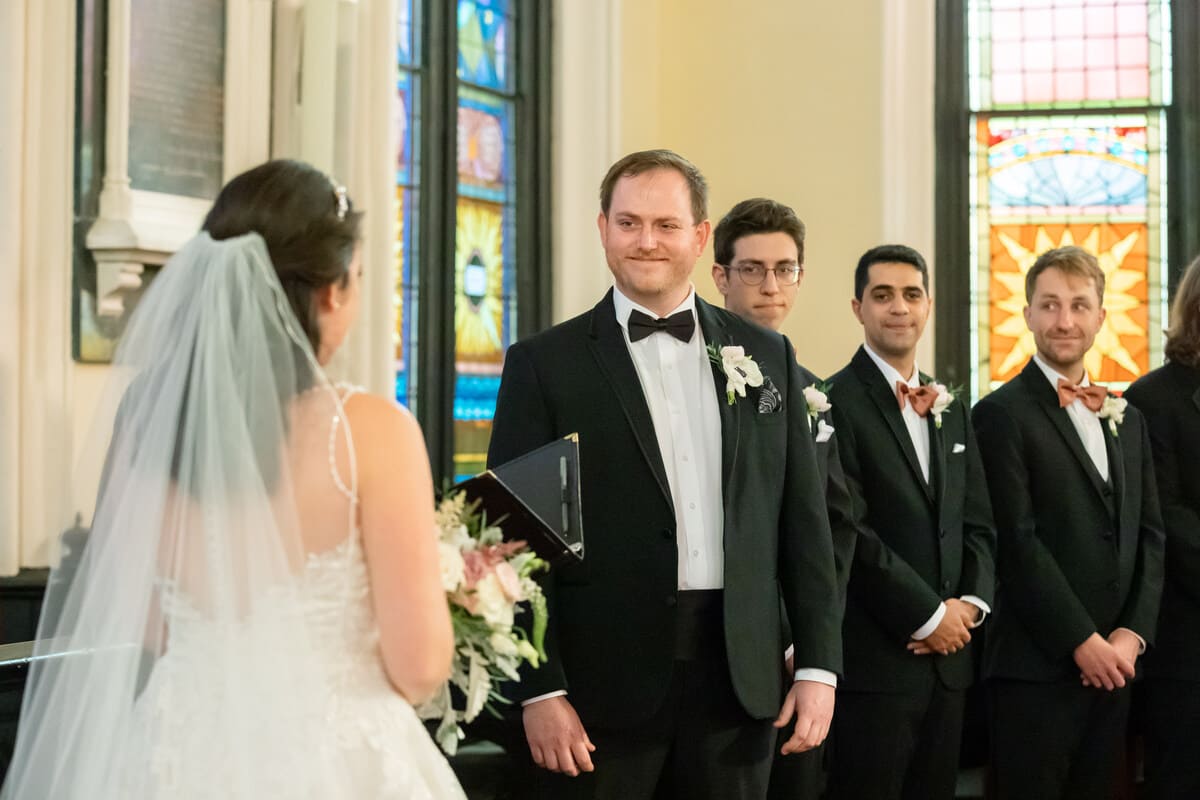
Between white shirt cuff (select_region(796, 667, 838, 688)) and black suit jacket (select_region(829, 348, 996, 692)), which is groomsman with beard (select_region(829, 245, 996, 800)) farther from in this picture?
white shirt cuff (select_region(796, 667, 838, 688))

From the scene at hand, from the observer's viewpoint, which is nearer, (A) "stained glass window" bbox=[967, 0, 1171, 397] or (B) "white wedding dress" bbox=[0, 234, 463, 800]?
(B) "white wedding dress" bbox=[0, 234, 463, 800]

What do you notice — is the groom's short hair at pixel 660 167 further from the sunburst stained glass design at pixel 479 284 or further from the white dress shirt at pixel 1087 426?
the sunburst stained glass design at pixel 479 284

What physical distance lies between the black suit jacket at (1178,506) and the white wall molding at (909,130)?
6.91 ft

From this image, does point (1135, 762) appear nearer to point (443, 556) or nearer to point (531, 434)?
point (531, 434)

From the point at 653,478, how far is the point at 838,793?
137 centimetres

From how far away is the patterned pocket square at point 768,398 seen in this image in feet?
9.41

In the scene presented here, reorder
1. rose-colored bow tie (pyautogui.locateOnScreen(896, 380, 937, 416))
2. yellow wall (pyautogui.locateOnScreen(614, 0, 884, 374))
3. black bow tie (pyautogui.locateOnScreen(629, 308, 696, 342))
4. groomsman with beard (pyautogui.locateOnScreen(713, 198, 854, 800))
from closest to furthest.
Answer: black bow tie (pyautogui.locateOnScreen(629, 308, 696, 342)) < groomsman with beard (pyautogui.locateOnScreen(713, 198, 854, 800)) < rose-colored bow tie (pyautogui.locateOnScreen(896, 380, 937, 416)) < yellow wall (pyautogui.locateOnScreen(614, 0, 884, 374))

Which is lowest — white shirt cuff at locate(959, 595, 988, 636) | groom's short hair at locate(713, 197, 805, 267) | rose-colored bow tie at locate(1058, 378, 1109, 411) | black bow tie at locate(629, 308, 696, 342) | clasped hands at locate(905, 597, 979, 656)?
clasped hands at locate(905, 597, 979, 656)

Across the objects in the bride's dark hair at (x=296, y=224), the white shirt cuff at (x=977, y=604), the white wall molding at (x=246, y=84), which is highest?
the white wall molding at (x=246, y=84)

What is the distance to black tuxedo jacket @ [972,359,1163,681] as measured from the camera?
3.96 m

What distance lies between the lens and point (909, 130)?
645 cm

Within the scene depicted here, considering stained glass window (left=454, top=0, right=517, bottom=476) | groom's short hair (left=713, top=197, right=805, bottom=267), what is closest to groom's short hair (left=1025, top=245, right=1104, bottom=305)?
groom's short hair (left=713, top=197, right=805, bottom=267)

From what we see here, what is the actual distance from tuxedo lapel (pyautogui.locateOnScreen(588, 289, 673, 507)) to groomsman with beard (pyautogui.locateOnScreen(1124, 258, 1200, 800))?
6.67 feet

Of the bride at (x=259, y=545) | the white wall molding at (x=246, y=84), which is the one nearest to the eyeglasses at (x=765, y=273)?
the white wall molding at (x=246, y=84)
